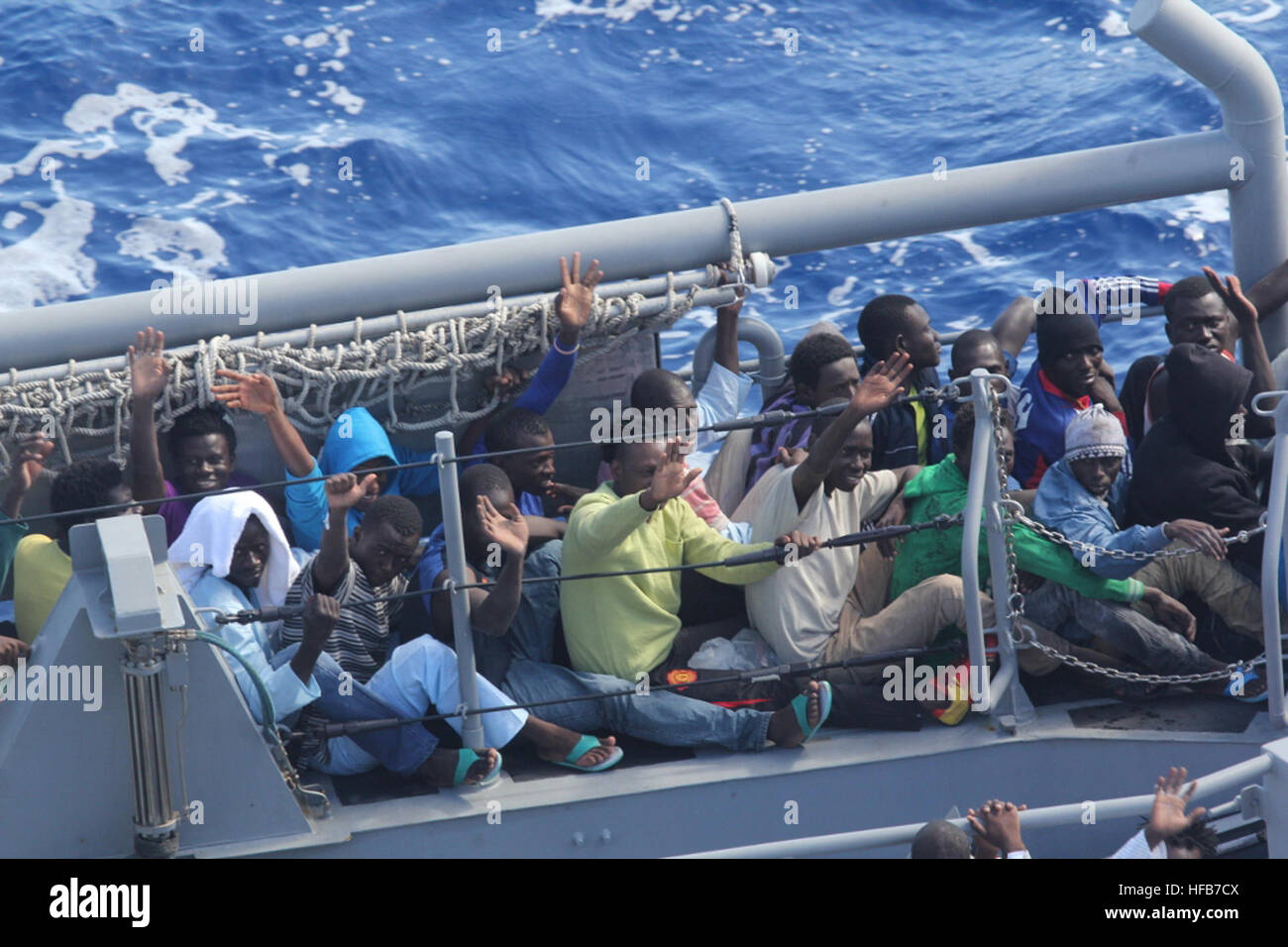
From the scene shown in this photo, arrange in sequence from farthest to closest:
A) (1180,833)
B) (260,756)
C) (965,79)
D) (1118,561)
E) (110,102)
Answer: (965,79)
(110,102)
(1118,561)
(260,756)
(1180,833)

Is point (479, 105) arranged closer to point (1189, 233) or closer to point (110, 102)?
point (110, 102)

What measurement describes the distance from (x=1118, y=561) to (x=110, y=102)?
8.85 meters

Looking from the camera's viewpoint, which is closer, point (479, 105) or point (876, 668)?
point (876, 668)

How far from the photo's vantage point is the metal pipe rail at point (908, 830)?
3.73 metres

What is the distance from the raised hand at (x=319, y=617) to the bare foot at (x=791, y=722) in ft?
4.15

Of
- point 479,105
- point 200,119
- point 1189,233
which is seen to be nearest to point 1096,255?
point 1189,233

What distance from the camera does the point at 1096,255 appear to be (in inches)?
407

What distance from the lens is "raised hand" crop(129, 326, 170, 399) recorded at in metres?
4.92

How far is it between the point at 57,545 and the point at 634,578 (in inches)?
65.1

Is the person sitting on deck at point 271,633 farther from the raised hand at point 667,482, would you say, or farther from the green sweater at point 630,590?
the raised hand at point 667,482

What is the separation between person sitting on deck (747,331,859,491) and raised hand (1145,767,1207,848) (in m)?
1.57

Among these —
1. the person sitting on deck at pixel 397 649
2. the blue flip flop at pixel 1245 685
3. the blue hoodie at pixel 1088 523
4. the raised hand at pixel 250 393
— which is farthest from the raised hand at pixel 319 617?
the blue flip flop at pixel 1245 685

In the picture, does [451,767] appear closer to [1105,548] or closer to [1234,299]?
[1105,548]

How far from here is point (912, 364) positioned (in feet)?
17.8
